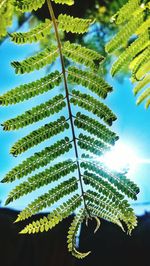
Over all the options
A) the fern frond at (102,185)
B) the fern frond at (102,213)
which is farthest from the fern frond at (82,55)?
the fern frond at (102,213)

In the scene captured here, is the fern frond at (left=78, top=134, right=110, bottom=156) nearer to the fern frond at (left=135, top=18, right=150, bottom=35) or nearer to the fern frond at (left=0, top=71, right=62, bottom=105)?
the fern frond at (left=0, top=71, right=62, bottom=105)

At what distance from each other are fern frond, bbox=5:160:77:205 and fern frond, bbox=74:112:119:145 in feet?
0.51

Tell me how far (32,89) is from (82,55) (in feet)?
0.73

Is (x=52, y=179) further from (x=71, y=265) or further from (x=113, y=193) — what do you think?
(x=71, y=265)

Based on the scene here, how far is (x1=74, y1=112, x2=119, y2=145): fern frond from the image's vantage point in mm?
1352

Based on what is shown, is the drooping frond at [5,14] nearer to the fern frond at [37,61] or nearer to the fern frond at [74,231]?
the fern frond at [37,61]

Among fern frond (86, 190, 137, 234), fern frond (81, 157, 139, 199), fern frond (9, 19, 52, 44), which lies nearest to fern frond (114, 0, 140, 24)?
fern frond (9, 19, 52, 44)

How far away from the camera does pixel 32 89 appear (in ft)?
4.03

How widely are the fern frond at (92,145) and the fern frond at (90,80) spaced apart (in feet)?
0.67

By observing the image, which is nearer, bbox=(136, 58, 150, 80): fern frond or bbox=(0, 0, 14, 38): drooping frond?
bbox=(0, 0, 14, 38): drooping frond

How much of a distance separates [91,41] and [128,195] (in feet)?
20.4

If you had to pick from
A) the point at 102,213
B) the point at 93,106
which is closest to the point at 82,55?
the point at 93,106

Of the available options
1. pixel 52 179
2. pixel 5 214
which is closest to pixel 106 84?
pixel 52 179

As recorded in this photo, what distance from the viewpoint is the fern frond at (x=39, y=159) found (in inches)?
50.2
